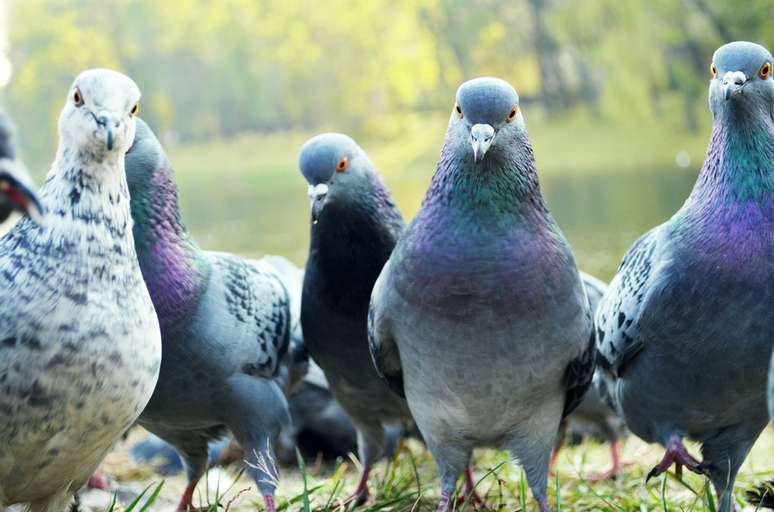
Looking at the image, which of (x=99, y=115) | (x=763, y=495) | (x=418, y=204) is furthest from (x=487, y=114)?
(x=418, y=204)

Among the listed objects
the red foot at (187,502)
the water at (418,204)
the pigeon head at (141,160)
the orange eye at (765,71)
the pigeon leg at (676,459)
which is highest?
the water at (418,204)

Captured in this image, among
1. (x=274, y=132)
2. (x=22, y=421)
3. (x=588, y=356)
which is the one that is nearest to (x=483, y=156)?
(x=588, y=356)

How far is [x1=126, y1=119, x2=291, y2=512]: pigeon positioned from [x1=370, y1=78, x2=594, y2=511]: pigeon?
20.7 inches

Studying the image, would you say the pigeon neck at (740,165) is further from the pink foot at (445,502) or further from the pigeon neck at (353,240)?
the pink foot at (445,502)

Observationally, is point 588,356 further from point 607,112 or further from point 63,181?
point 607,112

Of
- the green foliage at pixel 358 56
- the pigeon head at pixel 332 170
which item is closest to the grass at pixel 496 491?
the pigeon head at pixel 332 170

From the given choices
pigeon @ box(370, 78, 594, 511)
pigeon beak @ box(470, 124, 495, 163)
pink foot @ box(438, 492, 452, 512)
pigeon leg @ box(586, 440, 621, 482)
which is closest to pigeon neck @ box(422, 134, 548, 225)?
pigeon @ box(370, 78, 594, 511)

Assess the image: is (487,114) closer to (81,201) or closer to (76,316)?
(81,201)

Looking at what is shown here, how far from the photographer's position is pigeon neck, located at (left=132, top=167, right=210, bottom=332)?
2713 mm

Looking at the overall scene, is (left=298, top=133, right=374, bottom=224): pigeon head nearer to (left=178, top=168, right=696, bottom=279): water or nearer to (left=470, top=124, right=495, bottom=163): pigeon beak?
(left=470, top=124, right=495, bottom=163): pigeon beak

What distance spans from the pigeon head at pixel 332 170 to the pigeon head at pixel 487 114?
0.66 meters

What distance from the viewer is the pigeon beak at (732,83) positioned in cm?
244

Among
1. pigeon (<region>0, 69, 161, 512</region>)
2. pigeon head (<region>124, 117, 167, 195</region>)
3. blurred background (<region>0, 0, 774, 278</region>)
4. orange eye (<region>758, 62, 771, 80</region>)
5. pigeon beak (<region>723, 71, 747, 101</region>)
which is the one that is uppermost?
blurred background (<region>0, 0, 774, 278</region>)

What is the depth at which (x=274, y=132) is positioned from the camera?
741 centimetres
